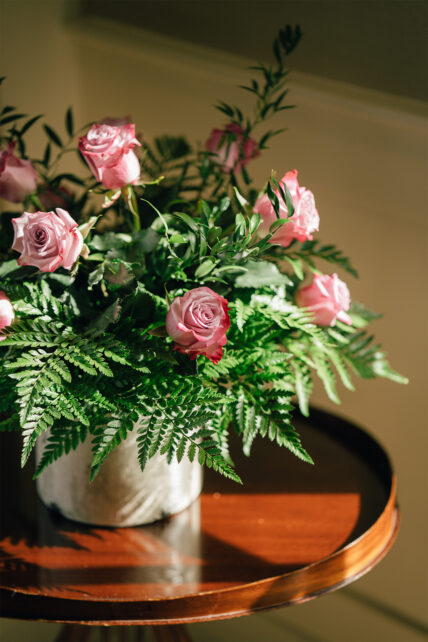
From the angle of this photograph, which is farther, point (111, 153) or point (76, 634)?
point (76, 634)

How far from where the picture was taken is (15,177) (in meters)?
0.69

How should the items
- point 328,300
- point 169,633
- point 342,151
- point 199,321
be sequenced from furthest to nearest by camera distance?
point 342,151, point 169,633, point 328,300, point 199,321

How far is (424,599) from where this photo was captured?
1.23 m

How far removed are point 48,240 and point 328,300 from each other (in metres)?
0.31

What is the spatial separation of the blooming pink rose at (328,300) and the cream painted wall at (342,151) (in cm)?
45

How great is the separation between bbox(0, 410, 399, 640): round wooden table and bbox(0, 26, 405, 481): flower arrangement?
0.40 feet

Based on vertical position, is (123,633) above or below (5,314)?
below

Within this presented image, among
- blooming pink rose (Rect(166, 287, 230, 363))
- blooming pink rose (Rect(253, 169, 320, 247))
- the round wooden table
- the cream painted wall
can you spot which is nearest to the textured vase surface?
the round wooden table

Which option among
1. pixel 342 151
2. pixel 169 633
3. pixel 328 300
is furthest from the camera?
pixel 342 151

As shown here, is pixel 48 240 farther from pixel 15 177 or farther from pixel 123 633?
pixel 123 633

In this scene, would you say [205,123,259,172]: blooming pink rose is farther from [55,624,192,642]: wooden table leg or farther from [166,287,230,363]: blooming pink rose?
[55,624,192,642]: wooden table leg

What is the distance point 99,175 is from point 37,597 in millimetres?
423

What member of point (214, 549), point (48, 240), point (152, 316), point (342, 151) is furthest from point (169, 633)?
point (342, 151)

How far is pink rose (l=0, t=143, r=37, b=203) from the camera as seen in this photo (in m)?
0.69
